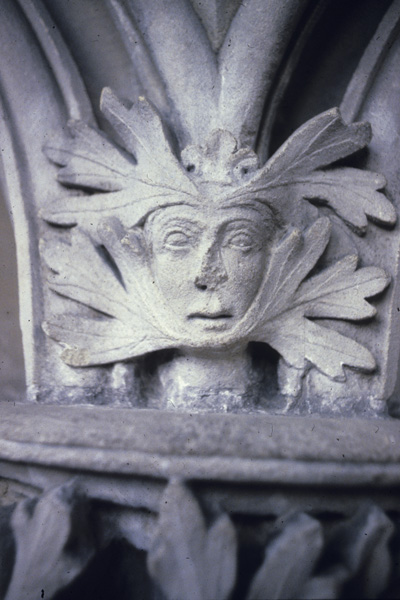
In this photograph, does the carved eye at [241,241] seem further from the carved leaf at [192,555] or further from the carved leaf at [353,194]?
the carved leaf at [192,555]

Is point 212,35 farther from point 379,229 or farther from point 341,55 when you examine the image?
point 379,229

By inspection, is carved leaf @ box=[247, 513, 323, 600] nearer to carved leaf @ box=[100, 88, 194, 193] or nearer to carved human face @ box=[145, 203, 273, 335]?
carved human face @ box=[145, 203, 273, 335]

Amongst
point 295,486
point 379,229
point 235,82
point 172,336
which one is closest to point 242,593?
point 295,486

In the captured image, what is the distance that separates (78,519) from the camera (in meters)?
0.84

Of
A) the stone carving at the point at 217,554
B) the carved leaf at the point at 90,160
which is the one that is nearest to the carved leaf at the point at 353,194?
the carved leaf at the point at 90,160

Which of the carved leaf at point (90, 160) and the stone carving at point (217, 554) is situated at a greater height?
the carved leaf at point (90, 160)

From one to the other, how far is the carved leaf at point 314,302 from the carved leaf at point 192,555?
34 cm

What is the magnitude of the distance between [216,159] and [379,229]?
33cm

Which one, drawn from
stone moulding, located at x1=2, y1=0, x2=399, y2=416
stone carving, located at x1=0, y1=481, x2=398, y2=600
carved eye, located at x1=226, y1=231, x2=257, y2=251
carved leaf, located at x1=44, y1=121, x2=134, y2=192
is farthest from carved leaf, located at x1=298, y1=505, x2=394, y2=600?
carved leaf, located at x1=44, y1=121, x2=134, y2=192

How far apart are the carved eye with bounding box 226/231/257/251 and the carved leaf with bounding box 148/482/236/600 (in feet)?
→ 1.41

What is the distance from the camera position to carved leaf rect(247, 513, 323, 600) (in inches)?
30.1

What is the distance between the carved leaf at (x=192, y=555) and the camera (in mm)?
772

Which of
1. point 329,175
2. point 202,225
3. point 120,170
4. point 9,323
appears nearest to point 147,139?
point 120,170

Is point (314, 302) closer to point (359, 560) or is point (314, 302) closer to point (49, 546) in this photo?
point (359, 560)
